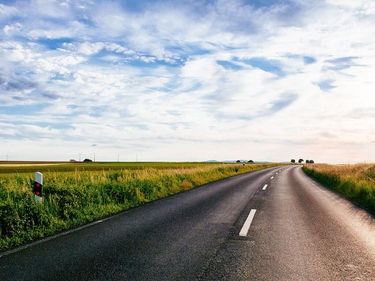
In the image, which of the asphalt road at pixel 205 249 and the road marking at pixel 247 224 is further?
the road marking at pixel 247 224

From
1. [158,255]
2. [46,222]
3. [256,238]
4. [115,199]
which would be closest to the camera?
[158,255]

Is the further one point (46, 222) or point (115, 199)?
point (115, 199)

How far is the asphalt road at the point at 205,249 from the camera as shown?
4109 mm

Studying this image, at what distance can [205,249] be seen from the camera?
5125 millimetres

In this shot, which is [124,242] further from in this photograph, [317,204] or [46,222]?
[317,204]

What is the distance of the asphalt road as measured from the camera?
411cm

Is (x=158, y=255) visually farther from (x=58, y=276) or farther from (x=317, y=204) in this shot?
(x=317, y=204)

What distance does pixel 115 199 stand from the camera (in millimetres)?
10375

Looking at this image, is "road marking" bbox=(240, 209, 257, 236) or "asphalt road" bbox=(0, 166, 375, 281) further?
"road marking" bbox=(240, 209, 257, 236)

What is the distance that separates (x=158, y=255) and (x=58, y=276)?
155 centimetres

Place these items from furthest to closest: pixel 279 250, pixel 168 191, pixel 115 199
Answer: pixel 168 191 → pixel 115 199 → pixel 279 250

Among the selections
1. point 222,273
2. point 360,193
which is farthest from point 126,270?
point 360,193

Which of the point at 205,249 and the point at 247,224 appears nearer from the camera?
the point at 205,249

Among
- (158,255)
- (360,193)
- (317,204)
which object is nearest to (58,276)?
(158,255)
